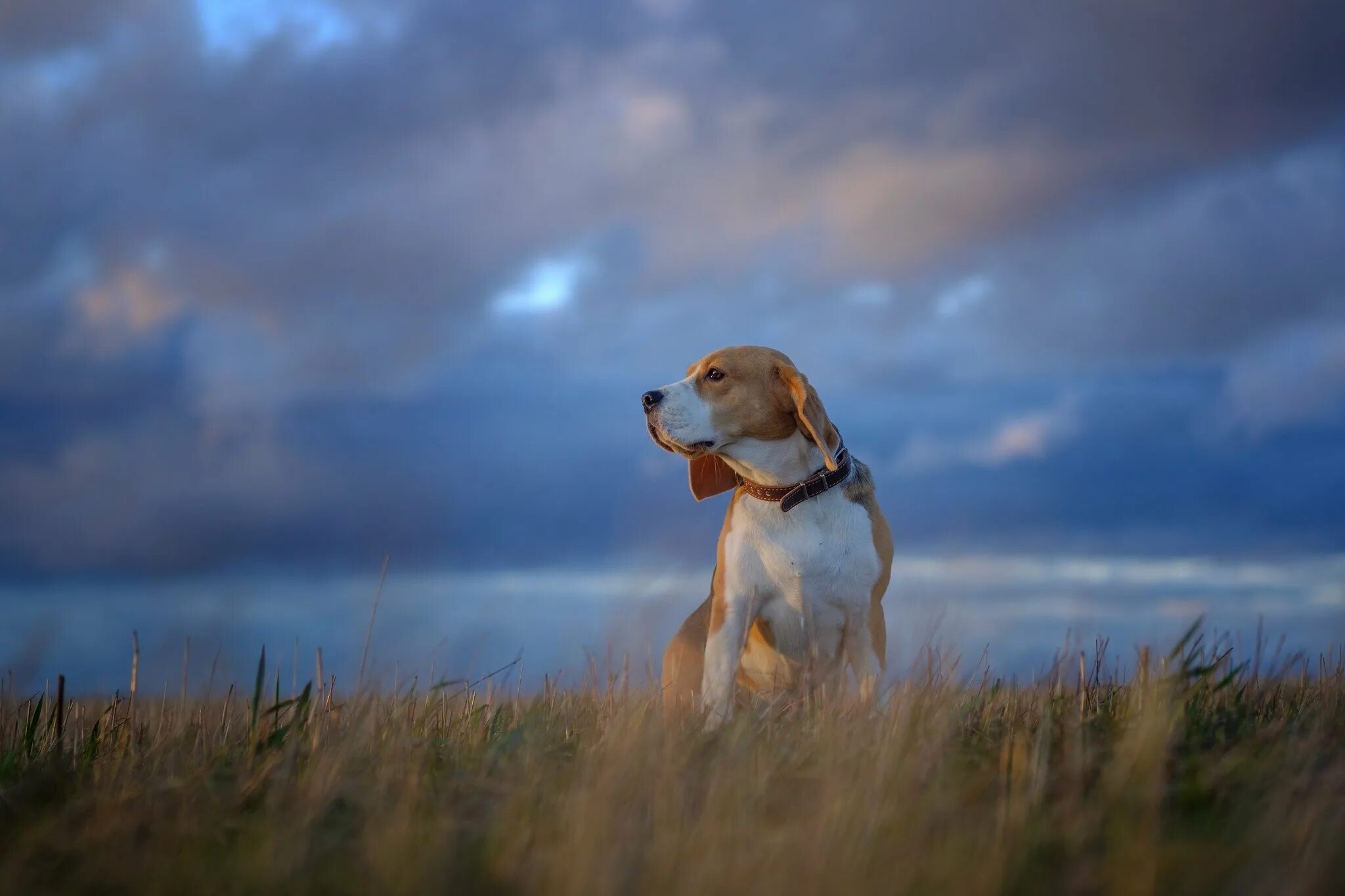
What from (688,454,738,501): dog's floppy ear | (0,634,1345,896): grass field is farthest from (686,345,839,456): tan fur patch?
(0,634,1345,896): grass field

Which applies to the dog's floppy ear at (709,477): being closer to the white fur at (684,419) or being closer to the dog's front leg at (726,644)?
the white fur at (684,419)

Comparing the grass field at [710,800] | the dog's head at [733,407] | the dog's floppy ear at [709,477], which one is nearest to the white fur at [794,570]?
the dog's head at [733,407]

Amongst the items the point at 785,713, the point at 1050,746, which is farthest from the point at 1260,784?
the point at 785,713

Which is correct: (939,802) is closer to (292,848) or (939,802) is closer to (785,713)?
(292,848)

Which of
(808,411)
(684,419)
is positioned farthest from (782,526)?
(684,419)

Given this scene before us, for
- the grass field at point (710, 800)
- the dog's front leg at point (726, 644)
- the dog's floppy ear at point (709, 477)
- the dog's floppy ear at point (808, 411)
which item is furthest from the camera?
the dog's floppy ear at point (709, 477)

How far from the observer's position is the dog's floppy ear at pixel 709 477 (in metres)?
8.15

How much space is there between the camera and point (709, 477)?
26.9ft

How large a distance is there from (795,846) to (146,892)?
1891 mm

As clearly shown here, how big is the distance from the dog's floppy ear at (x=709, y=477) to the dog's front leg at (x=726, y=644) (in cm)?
111

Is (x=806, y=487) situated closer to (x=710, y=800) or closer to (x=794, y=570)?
(x=794, y=570)

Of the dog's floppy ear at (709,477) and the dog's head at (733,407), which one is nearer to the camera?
the dog's head at (733,407)

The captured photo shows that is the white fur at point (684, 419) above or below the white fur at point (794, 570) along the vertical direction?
above

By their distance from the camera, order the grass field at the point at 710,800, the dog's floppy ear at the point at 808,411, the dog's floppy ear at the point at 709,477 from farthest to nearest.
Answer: the dog's floppy ear at the point at 709,477
the dog's floppy ear at the point at 808,411
the grass field at the point at 710,800
